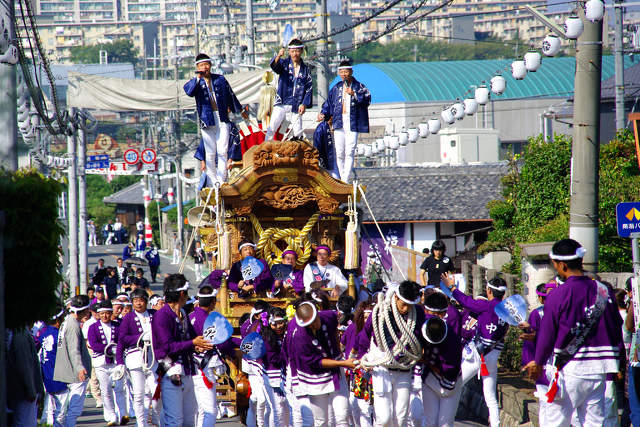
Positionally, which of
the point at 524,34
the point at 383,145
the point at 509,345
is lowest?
the point at 509,345

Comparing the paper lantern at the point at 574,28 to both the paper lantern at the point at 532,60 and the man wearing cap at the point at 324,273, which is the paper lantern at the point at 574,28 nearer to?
the man wearing cap at the point at 324,273

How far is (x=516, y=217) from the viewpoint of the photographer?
21.8 meters

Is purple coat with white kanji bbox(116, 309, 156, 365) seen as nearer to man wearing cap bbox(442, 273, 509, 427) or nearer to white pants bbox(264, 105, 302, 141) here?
man wearing cap bbox(442, 273, 509, 427)

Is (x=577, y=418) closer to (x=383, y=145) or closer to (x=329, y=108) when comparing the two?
(x=329, y=108)

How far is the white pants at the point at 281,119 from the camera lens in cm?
1479

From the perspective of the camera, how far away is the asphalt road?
1252 centimetres

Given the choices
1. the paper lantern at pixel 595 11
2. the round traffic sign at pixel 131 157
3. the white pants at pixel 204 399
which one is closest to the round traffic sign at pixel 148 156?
the round traffic sign at pixel 131 157

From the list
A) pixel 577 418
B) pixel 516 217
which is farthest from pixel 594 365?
pixel 516 217

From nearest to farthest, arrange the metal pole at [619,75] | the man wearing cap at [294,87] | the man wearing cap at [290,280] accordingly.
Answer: the man wearing cap at [290,280] < the man wearing cap at [294,87] < the metal pole at [619,75]

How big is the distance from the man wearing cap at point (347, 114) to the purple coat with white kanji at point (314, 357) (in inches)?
223

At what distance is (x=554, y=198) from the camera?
20.5 metres

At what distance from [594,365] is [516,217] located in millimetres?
14428

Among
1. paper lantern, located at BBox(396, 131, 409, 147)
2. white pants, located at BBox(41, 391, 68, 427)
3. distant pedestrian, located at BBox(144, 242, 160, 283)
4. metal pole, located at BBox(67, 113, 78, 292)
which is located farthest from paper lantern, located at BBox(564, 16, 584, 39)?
distant pedestrian, located at BBox(144, 242, 160, 283)

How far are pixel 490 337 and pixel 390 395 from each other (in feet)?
8.80
